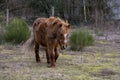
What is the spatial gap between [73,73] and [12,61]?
2.21 meters

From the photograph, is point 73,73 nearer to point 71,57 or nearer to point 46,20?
point 46,20

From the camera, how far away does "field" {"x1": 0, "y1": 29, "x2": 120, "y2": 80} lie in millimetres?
7695

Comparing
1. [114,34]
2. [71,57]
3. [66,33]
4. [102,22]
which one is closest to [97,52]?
[71,57]

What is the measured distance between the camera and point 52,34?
8.58 meters

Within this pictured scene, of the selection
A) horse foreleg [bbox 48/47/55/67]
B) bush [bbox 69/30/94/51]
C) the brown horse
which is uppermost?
the brown horse

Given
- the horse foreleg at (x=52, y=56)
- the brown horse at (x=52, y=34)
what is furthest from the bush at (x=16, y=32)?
the horse foreleg at (x=52, y=56)

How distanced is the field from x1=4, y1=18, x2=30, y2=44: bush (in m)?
0.44

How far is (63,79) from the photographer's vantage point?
7355 millimetres

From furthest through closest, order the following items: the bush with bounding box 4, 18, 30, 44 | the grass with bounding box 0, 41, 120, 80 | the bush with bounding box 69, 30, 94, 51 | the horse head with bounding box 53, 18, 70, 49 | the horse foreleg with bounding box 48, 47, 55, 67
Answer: the bush with bounding box 4, 18, 30, 44 → the bush with bounding box 69, 30, 94, 51 → the horse foreleg with bounding box 48, 47, 55, 67 → the horse head with bounding box 53, 18, 70, 49 → the grass with bounding box 0, 41, 120, 80

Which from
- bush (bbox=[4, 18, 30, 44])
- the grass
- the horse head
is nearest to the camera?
the grass

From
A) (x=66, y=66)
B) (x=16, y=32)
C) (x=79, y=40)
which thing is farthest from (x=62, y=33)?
(x=16, y=32)

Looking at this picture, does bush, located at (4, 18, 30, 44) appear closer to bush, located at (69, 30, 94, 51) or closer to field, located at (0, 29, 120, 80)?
field, located at (0, 29, 120, 80)

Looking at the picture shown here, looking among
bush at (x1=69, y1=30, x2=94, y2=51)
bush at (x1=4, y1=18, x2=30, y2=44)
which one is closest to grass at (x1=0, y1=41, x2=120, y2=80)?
bush at (x1=69, y1=30, x2=94, y2=51)

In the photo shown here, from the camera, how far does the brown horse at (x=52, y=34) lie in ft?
26.8
